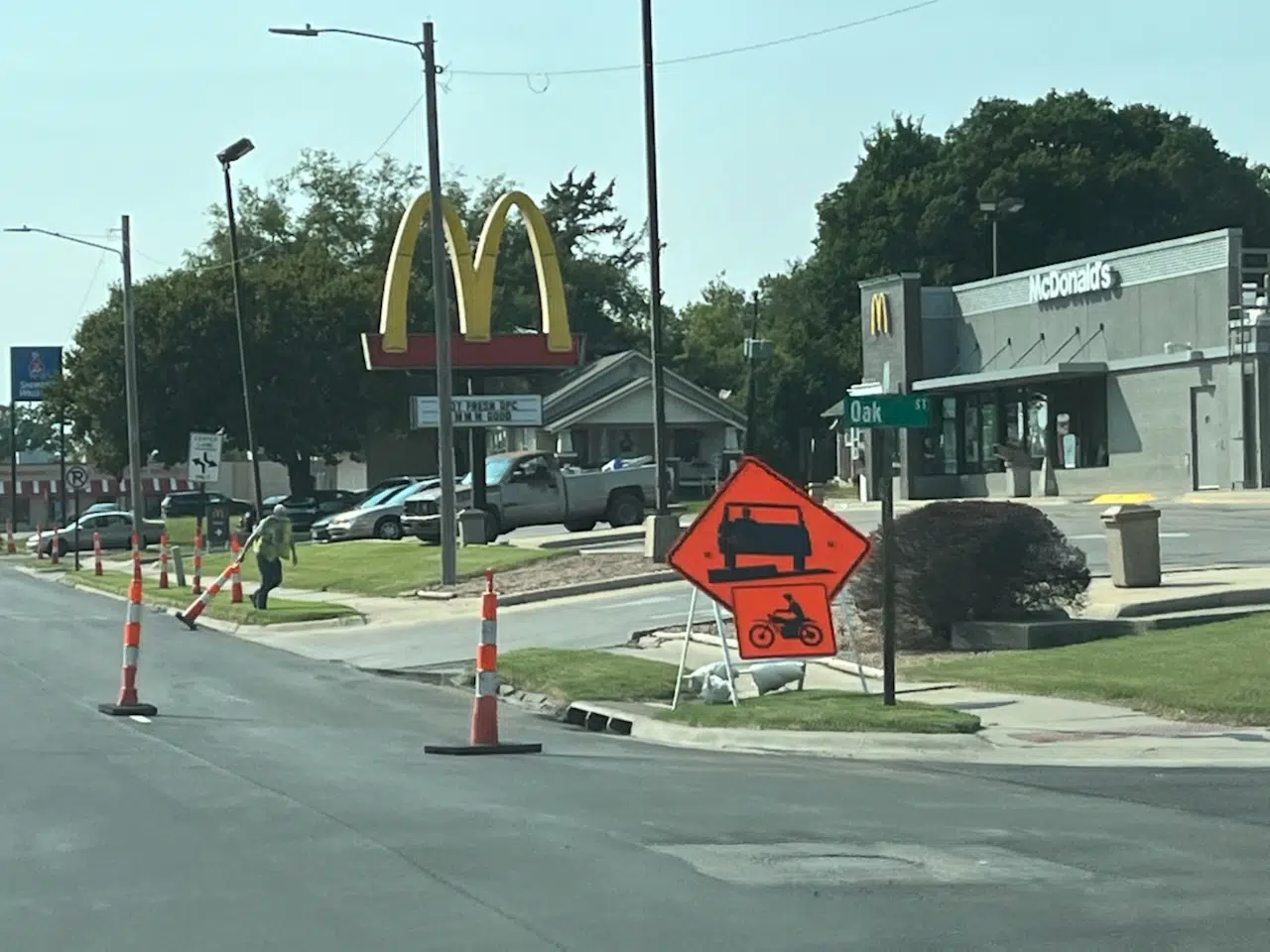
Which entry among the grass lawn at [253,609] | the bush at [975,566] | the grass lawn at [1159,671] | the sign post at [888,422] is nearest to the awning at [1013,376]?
the grass lawn at [253,609]

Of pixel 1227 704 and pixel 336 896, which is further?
pixel 1227 704

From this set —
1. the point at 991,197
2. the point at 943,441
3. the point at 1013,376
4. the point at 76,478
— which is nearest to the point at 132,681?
the point at 1013,376

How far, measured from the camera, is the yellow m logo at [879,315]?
5691 cm

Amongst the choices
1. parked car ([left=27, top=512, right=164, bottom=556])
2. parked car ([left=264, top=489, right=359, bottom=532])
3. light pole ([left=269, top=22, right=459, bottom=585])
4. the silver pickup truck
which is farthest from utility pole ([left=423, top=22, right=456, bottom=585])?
parked car ([left=27, top=512, right=164, bottom=556])

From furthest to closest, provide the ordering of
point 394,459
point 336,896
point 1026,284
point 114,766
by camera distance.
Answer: point 394,459, point 1026,284, point 114,766, point 336,896

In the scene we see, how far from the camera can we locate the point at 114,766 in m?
12.9

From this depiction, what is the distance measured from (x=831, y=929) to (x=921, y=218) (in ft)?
241

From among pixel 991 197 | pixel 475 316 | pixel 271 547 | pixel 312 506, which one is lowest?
pixel 271 547

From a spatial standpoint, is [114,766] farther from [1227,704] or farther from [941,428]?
[941,428]

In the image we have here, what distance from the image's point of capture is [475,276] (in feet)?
145

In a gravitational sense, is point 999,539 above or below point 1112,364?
below

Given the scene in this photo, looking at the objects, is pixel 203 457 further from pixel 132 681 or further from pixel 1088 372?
pixel 132 681

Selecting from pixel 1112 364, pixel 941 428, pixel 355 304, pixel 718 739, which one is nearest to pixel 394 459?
pixel 355 304

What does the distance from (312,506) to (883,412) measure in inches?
2189
